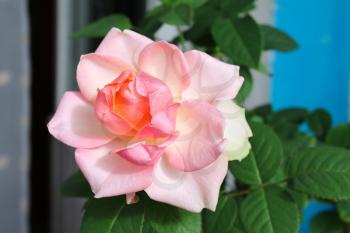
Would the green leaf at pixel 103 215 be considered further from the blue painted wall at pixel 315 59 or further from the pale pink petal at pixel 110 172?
the blue painted wall at pixel 315 59

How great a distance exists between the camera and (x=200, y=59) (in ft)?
1.01

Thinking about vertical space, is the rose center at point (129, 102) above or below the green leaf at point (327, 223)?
above

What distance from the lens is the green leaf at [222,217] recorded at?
378 millimetres

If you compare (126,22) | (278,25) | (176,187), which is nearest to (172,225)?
(176,187)

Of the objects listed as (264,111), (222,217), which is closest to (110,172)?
(222,217)

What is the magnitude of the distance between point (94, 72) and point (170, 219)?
12 cm

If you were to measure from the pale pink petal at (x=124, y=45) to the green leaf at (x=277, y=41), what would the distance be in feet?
1.01

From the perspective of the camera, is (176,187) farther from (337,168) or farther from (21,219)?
(21,219)

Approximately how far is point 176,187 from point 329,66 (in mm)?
1023

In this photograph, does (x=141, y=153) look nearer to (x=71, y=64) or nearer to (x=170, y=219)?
(x=170, y=219)

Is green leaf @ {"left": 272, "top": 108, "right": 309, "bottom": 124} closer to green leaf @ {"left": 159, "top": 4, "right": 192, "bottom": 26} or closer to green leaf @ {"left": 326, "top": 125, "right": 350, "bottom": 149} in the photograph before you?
green leaf @ {"left": 326, "top": 125, "right": 350, "bottom": 149}

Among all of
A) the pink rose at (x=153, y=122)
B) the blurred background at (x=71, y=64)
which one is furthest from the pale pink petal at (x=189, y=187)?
the blurred background at (x=71, y=64)

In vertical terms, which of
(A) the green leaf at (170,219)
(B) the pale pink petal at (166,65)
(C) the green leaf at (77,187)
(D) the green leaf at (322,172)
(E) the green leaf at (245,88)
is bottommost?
(C) the green leaf at (77,187)

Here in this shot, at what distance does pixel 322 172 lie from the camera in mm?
387
